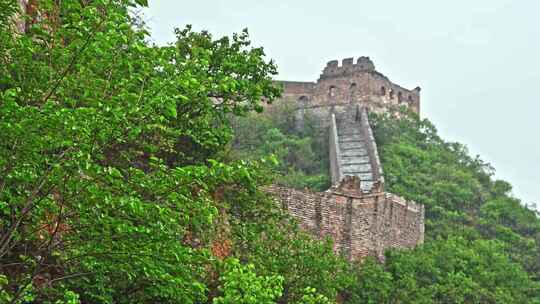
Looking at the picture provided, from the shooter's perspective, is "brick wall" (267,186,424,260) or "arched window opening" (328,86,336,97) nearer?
"brick wall" (267,186,424,260)

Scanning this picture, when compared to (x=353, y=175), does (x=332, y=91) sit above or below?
above

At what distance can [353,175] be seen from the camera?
2480cm

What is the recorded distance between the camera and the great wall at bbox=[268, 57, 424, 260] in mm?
19891

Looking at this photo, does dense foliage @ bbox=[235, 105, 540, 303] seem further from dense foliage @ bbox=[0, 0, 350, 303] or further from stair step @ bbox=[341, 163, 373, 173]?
dense foliage @ bbox=[0, 0, 350, 303]

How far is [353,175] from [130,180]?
59.0 feet

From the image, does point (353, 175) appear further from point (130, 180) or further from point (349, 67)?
point (349, 67)

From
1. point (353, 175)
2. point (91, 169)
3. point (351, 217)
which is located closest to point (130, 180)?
point (91, 169)

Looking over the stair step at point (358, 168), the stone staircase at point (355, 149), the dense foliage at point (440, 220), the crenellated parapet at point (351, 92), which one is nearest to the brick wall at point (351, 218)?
the dense foliage at point (440, 220)

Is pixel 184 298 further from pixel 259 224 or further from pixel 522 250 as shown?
pixel 522 250

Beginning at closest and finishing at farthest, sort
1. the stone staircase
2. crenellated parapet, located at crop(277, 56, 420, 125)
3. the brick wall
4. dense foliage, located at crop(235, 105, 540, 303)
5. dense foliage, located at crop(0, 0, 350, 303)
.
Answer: dense foliage, located at crop(0, 0, 350, 303) → the brick wall → dense foliage, located at crop(235, 105, 540, 303) → the stone staircase → crenellated parapet, located at crop(277, 56, 420, 125)

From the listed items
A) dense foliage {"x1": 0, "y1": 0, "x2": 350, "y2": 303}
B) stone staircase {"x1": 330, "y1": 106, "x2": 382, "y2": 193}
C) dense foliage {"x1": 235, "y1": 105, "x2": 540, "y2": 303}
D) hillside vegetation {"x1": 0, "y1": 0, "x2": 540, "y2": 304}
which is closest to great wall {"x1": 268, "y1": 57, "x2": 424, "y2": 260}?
stone staircase {"x1": 330, "y1": 106, "x2": 382, "y2": 193}

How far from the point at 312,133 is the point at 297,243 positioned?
28.5 m

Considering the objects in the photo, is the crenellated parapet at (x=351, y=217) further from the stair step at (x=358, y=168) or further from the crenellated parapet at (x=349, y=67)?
the crenellated parapet at (x=349, y=67)

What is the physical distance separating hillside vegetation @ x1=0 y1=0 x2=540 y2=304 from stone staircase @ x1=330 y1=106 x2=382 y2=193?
49.5 feet
